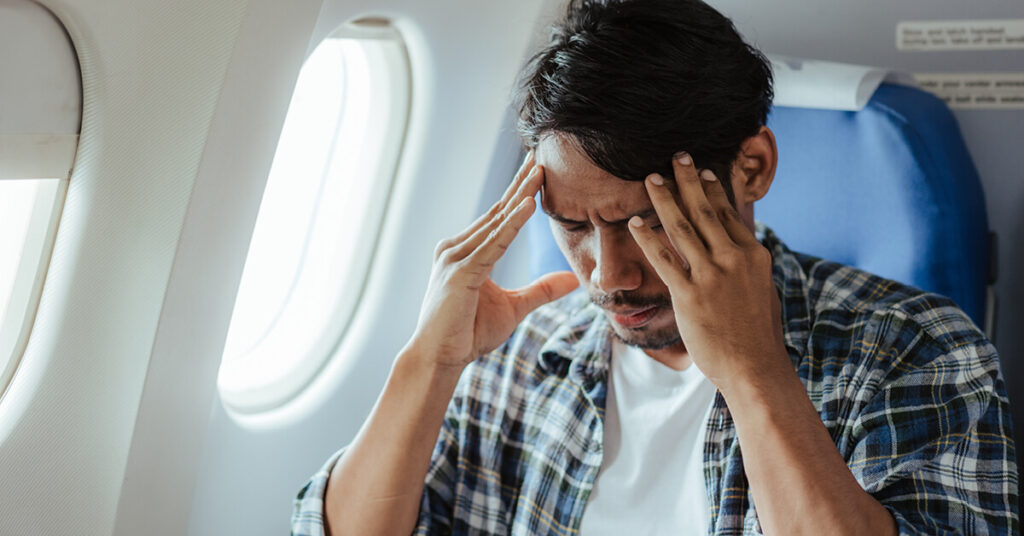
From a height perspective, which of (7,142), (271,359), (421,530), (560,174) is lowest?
(421,530)

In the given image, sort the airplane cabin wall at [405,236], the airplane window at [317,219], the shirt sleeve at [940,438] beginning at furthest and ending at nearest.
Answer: the airplane window at [317,219] < the airplane cabin wall at [405,236] < the shirt sleeve at [940,438]

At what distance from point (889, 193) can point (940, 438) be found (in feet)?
2.00

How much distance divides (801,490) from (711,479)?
0.28 m

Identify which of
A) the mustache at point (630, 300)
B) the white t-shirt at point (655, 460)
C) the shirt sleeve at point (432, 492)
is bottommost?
the shirt sleeve at point (432, 492)

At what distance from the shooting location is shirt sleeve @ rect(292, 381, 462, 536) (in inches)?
66.6

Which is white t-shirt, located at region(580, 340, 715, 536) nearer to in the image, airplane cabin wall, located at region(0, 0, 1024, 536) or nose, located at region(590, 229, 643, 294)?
nose, located at region(590, 229, 643, 294)

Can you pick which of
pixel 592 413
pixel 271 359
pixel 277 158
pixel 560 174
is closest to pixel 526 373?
pixel 592 413

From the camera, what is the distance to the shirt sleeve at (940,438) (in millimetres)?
1334

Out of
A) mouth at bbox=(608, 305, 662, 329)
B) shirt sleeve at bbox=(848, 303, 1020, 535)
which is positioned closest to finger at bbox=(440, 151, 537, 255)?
mouth at bbox=(608, 305, 662, 329)

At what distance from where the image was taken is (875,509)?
130 cm

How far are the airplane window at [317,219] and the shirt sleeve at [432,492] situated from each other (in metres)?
0.43

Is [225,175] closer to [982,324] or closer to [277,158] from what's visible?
[277,158]

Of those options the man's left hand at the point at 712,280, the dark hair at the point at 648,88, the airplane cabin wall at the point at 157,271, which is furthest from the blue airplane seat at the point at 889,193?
the man's left hand at the point at 712,280

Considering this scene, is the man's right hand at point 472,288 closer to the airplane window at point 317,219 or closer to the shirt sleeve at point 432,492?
the shirt sleeve at point 432,492
